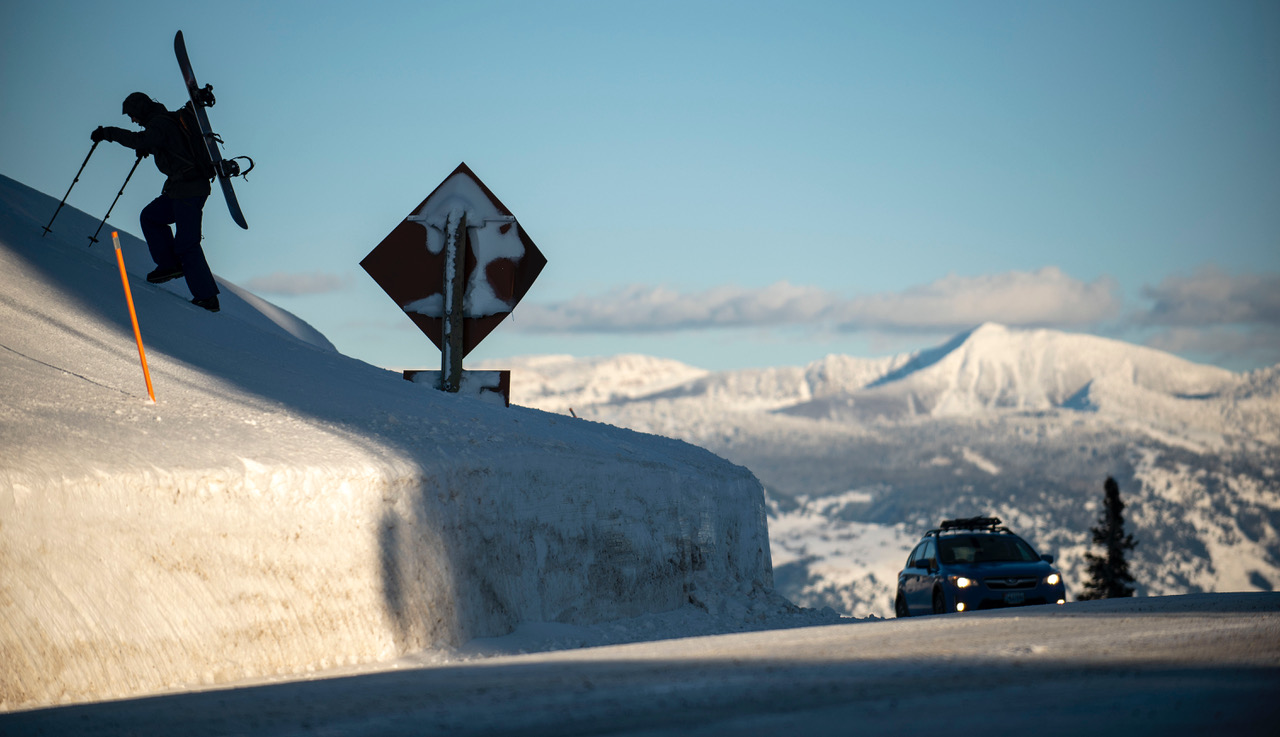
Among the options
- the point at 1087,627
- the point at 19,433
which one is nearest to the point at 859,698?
the point at 1087,627

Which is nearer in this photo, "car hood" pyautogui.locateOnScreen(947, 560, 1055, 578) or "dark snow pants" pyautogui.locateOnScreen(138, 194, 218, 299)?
"dark snow pants" pyautogui.locateOnScreen(138, 194, 218, 299)

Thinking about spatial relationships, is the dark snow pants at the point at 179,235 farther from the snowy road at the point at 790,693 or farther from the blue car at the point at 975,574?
the blue car at the point at 975,574

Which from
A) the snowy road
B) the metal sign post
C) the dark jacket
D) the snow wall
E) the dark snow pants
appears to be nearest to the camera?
the snowy road

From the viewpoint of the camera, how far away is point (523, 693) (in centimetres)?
504

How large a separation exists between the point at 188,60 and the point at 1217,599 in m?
10.2

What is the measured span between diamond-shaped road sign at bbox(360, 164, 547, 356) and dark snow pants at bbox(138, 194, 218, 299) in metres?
2.40

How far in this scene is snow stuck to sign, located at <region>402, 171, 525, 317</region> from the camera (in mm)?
9211

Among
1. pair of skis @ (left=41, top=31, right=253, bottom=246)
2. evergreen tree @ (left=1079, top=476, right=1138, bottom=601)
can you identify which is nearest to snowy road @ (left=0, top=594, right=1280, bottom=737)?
pair of skis @ (left=41, top=31, right=253, bottom=246)

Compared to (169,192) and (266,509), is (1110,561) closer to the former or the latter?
(169,192)

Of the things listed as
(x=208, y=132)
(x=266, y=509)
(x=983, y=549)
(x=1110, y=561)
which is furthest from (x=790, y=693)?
(x=1110, y=561)

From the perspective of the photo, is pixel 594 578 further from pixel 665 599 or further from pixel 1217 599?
pixel 1217 599

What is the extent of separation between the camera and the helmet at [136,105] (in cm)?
1019

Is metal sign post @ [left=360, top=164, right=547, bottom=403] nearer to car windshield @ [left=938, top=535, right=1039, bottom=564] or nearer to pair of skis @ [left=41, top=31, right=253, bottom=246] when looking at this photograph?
pair of skis @ [left=41, top=31, right=253, bottom=246]

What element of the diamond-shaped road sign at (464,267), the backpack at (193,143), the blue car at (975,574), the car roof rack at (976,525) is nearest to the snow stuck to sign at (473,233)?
the diamond-shaped road sign at (464,267)
